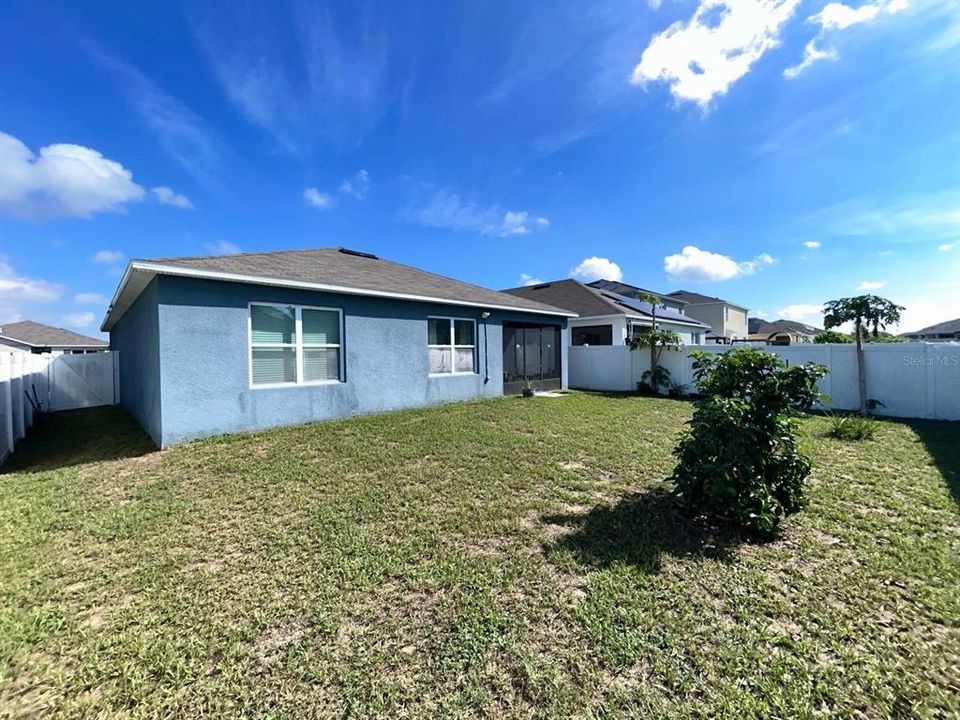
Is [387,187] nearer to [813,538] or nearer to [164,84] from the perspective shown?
[164,84]

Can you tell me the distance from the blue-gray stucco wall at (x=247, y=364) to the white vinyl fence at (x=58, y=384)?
6.54 feet

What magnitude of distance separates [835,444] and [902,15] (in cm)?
705

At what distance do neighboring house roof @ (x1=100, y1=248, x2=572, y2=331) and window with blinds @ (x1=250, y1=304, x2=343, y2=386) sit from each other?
0.62m

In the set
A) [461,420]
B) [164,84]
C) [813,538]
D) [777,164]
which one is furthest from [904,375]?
[164,84]

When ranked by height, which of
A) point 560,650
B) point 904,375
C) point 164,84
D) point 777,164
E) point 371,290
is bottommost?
point 560,650

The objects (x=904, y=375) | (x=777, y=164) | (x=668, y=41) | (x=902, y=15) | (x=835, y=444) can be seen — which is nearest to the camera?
(x=902, y=15)

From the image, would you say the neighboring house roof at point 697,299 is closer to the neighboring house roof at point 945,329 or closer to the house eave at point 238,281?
the neighboring house roof at point 945,329

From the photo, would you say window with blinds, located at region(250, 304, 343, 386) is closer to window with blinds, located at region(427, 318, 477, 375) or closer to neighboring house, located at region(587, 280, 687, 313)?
window with blinds, located at region(427, 318, 477, 375)

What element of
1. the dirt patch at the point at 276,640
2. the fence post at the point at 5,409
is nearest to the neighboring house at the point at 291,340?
the fence post at the point at 5,409

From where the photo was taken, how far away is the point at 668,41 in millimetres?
7789

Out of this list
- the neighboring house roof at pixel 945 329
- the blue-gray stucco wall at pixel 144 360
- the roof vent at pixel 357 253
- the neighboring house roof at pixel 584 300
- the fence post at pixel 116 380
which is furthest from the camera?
the neighboring house roof at pixel 945 329

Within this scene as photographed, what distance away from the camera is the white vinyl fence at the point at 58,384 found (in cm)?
849

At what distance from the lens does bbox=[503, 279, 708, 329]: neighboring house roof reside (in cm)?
1745

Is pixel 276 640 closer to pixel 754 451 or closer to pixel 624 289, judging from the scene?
pixel 754 451
